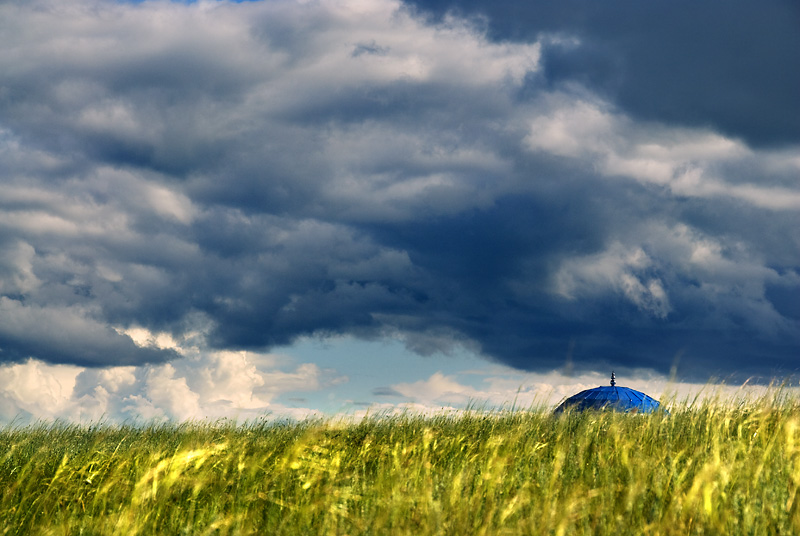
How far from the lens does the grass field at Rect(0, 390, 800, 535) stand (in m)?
6.12

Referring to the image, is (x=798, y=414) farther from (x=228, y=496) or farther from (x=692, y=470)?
(x=228, y=496)

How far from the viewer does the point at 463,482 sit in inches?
281

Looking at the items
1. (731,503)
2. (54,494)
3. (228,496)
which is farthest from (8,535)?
(731,503)

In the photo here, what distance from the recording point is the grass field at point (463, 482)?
6.12m

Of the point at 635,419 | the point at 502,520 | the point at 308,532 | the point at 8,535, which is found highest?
the point at 635,419

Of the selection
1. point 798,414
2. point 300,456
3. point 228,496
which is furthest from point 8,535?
point 798,414

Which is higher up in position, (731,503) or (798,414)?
(798,414)

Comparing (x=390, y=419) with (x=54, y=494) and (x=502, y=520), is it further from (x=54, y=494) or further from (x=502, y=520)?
(x=502, y=520)

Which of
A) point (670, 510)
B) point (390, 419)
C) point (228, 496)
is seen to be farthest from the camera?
point (390, 419)

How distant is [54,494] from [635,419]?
29.8 ft

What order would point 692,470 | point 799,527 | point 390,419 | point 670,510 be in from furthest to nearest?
point 390,419 → point 692,470 → point 670,510 → point 799,527

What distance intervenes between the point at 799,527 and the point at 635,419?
5577 millimetres

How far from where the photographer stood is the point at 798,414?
10078 mm

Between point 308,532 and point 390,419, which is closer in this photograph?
point 308,532
